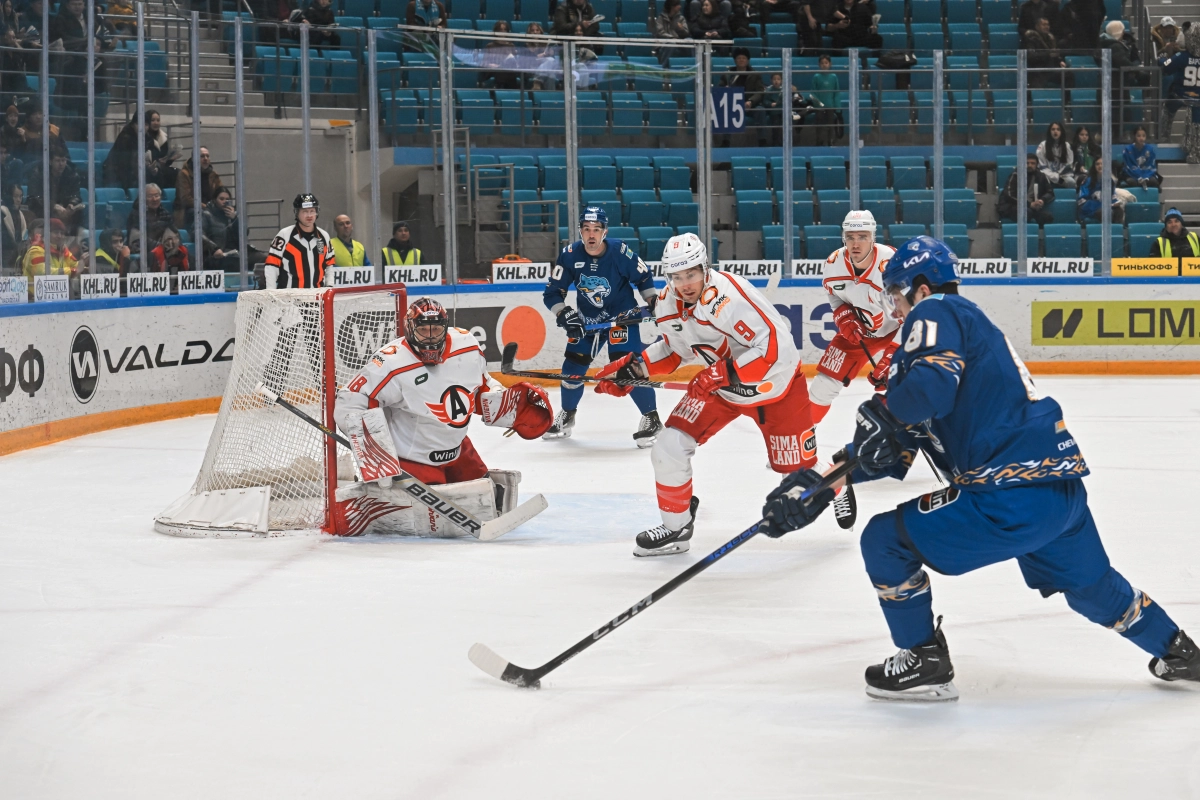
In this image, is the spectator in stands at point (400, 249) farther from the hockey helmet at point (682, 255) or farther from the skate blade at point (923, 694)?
the skate blade at point (923, 694)

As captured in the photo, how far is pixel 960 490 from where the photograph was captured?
299 centimetres

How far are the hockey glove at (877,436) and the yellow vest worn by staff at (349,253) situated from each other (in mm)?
6854

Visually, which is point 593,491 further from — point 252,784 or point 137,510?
point 252,784

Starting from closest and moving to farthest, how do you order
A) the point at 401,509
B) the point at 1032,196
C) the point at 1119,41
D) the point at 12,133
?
the point at 401,509
the point at 12,133
the point at 1032,196
the point at 1119,41

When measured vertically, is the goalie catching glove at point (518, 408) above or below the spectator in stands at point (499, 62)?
below

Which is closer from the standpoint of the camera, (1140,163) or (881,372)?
(881,372)

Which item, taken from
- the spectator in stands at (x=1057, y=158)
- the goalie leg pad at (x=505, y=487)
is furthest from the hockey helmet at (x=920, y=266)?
the spectator in stands at (x=1057, y=158)

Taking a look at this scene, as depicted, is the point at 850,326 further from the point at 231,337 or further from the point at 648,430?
the point at 231,337

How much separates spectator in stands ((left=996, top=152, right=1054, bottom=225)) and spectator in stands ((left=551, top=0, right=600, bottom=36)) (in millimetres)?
4088

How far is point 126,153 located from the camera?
322 inches

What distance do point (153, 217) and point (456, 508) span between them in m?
4.27

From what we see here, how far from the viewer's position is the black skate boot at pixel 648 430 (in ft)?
24.4

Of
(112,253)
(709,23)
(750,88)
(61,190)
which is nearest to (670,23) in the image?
(709,23)

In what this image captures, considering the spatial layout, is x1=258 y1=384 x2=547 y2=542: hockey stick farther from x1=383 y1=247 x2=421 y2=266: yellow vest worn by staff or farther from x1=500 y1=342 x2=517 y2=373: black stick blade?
x1=383 y1=247 x2=421 y2=266: yellow vest worn by staff
